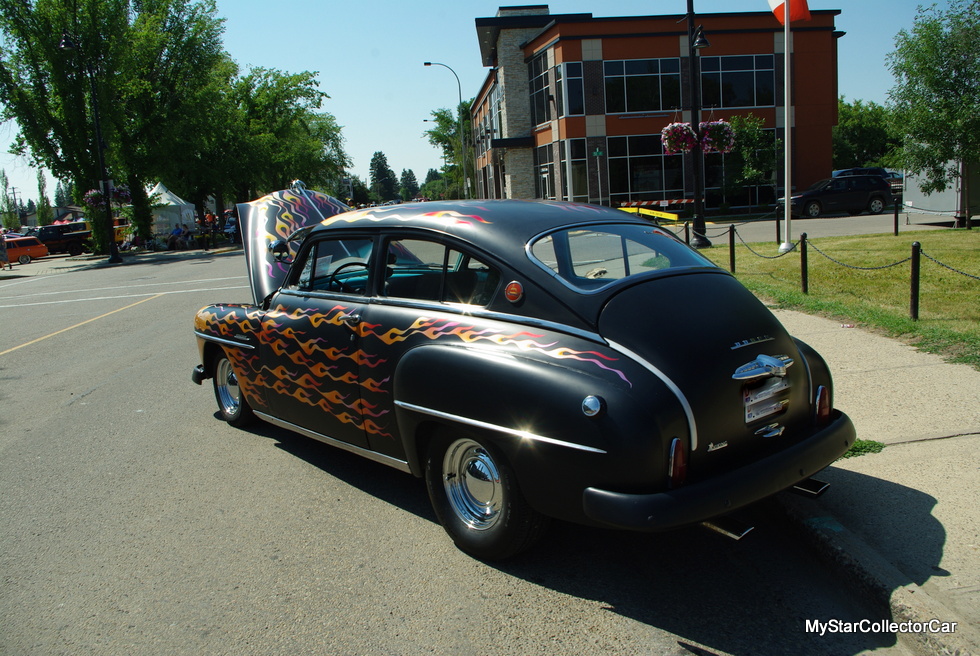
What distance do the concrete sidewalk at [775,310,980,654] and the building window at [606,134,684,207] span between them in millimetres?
33013

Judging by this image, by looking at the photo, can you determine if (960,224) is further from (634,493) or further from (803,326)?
(634,493)

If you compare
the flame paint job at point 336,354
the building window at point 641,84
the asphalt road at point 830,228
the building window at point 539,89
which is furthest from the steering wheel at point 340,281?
the building window at point 539,89

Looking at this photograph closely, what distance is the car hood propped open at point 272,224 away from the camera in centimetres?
673

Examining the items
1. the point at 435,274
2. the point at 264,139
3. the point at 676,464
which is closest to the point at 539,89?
the point at 264,139

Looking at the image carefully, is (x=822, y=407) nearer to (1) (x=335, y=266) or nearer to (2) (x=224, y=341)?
(1) (x=335, y=266)

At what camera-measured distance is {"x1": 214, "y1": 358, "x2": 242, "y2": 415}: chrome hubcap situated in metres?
6.14

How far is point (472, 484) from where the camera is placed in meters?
3.72

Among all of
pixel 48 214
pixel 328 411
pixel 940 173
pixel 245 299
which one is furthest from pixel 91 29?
pixel 48 214

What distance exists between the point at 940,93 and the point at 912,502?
18600mm

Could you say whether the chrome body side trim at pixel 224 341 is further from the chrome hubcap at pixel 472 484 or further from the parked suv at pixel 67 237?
the parked suv at pixel 67 237

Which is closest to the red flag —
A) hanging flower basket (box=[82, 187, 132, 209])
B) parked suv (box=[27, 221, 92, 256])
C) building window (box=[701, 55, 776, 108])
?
building window (box=[701, 55, 776, 108])

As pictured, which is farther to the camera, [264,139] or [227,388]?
[264,139]

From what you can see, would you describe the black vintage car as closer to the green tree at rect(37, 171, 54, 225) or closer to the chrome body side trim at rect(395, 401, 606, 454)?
the chrome body side trim at rect(395, 401, 606, 454)

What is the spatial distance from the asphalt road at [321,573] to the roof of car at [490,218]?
1661 mm
